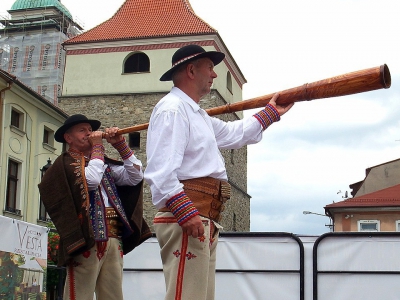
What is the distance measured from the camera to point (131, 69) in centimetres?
3531

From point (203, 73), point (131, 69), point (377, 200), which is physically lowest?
point (203, 73)

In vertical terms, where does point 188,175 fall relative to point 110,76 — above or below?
below

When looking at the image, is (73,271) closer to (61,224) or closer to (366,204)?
(61,224)

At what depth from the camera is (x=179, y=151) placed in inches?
141

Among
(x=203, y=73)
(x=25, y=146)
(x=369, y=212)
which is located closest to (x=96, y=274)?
(x=203, y=73)

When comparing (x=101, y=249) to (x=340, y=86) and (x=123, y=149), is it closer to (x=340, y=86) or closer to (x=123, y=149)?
(x=123, y=149)

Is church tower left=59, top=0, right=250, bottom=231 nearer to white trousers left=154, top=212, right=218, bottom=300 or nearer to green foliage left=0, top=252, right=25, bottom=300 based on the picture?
green foliage left=0, top=252, right=25, bottom=300

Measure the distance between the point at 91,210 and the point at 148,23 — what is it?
32.4 meters

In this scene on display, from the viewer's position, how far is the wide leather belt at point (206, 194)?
3.68 m

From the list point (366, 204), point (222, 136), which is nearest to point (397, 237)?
point (222, 136)

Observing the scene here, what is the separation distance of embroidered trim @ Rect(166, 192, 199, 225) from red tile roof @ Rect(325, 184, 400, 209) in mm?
27503

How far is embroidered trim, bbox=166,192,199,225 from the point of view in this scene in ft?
11.4

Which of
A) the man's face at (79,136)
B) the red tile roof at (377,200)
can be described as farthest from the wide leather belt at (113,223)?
the red tile roof at (377,200)

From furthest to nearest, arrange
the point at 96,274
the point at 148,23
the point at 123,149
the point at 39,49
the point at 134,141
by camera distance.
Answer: the point at 39,49 → the point at 148,23 → the point at 134,141 → the point at 123,149 → the point at 96,274
